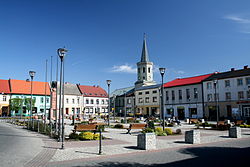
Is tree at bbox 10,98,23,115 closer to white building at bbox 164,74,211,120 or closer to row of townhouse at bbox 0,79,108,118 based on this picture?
row of townhouse at bbox 0,79,108,118

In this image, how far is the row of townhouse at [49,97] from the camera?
59.1 meters

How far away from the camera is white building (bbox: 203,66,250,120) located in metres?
41.0

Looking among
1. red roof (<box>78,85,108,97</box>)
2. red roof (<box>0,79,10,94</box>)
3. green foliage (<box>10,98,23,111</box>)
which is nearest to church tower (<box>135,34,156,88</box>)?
red roof (<box>78,85,108,97</box>)

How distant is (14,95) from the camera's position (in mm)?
61344

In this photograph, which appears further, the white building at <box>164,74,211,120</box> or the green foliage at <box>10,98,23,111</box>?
the green foliage at <box>10,98,23,111</box>

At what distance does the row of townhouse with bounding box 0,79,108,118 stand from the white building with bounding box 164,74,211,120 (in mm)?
22522

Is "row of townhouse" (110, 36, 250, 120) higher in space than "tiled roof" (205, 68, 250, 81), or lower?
lower

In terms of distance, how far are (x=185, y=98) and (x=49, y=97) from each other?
4307 cm

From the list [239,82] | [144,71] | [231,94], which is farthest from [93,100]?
[239,82]

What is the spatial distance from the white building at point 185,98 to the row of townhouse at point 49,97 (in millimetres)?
22522

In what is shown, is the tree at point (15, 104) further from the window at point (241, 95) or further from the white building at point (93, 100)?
the window at point (241, 95)

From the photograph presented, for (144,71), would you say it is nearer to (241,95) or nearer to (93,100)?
(93,100)

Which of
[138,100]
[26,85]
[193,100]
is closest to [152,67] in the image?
[138,100]

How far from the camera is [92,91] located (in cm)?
7794
